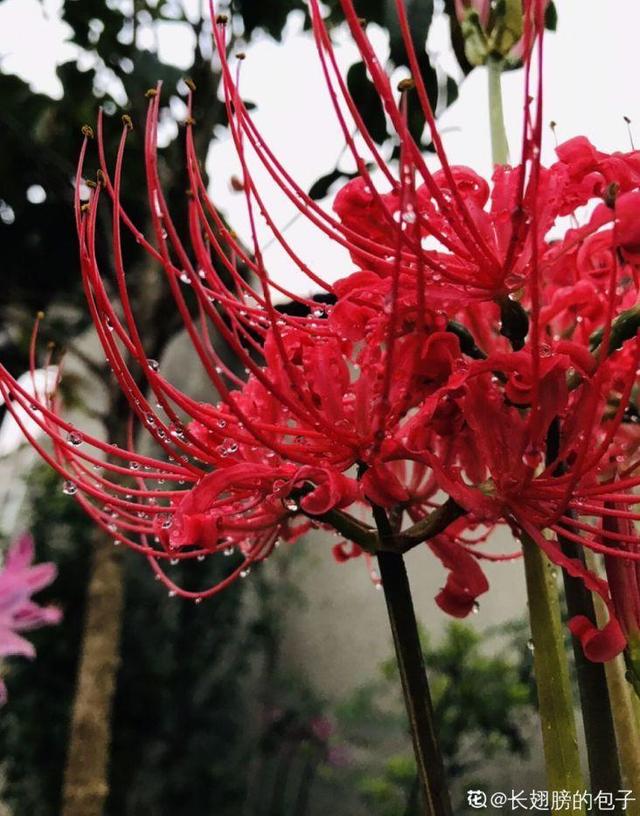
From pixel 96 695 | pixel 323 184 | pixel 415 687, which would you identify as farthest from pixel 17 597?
pixel 415 687

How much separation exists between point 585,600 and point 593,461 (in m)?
0.05

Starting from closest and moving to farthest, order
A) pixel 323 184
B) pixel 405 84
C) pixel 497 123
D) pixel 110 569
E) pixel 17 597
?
1. pixel 405 84
2. pixel 497 123
3. pixel 323 184
4. pixel 17 597
5. pixel 110 569

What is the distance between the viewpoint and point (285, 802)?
1425mm

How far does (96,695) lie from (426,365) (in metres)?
0.82

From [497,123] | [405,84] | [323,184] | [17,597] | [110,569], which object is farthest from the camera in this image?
[110,569]

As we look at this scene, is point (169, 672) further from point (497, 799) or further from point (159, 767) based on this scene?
point (497, 799)

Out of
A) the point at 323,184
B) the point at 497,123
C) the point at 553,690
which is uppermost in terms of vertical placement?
the point at 323,184

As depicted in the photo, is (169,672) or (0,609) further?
(169,672)

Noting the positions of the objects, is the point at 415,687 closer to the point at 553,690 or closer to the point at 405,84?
the point at 553,690

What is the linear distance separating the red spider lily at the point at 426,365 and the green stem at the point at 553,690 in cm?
1

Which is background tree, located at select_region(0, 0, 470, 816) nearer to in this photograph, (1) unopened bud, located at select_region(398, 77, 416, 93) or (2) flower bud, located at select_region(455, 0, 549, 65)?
(2) flower bud, located at select_region(455, 0, 549, 65)

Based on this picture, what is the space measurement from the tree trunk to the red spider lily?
0.69m

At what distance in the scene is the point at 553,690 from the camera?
27 centimetres

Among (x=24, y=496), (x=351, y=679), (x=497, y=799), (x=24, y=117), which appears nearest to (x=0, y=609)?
(x=497, y=799)
